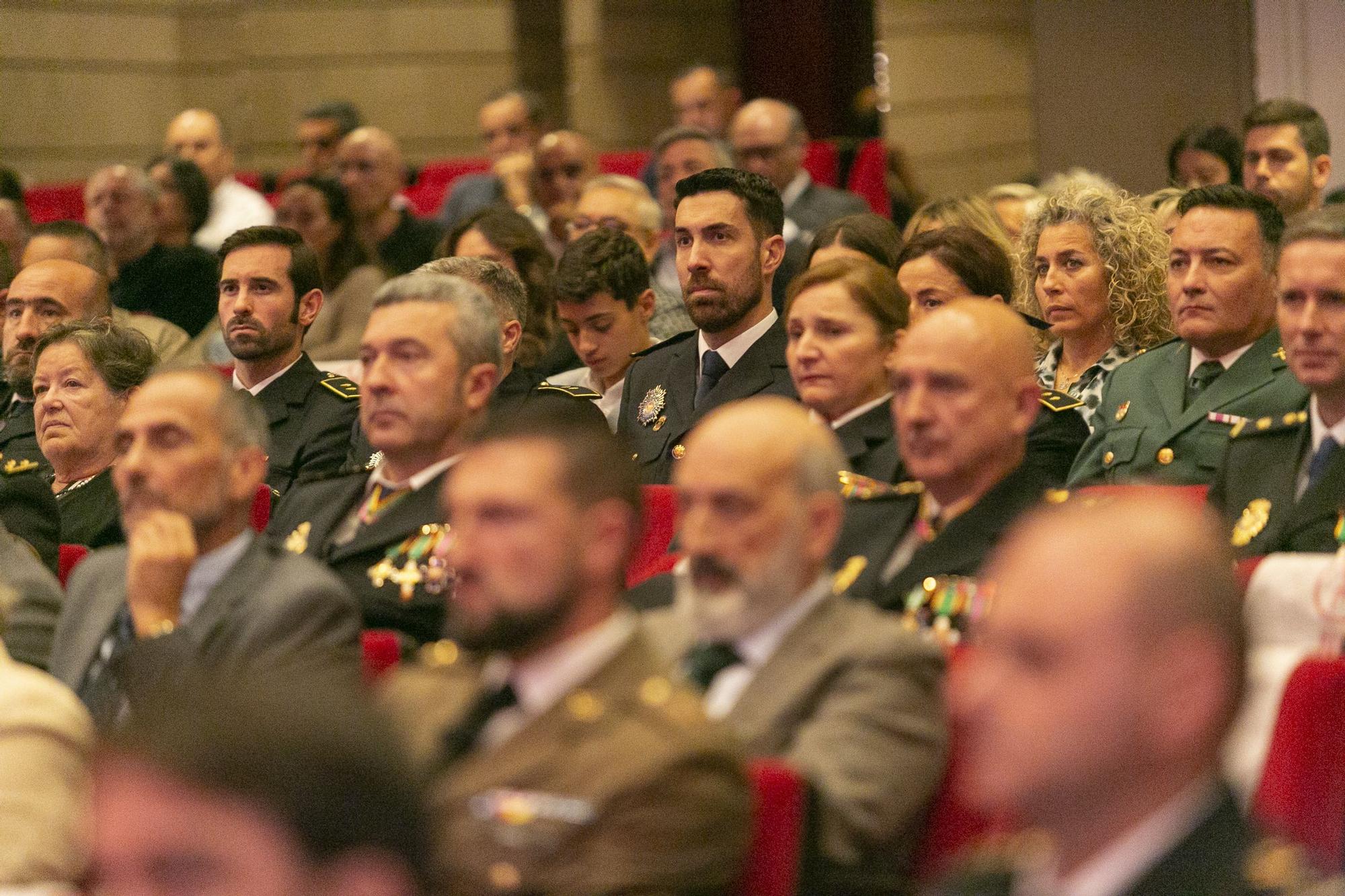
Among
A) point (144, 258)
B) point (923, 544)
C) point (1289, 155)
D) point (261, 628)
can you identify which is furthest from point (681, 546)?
point (144, 258)

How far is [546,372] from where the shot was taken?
4.61 meters

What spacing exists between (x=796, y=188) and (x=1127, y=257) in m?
2.19

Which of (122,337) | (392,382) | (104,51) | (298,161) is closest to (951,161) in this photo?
(298,161)

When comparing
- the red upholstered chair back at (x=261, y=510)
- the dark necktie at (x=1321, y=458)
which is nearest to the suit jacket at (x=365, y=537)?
the red upholstered chair back at (x=261, y=510)

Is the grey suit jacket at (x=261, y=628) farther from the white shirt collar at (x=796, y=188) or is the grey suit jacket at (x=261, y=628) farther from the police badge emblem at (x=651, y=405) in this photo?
the white shirt collar at (x=796, y=188)

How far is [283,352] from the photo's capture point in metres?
4.04

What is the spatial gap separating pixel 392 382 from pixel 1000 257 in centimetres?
129

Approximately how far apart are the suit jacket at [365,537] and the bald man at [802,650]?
2.24 ft

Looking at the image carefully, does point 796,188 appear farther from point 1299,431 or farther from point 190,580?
point 190,580

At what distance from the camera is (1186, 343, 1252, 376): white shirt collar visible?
11.0 ft

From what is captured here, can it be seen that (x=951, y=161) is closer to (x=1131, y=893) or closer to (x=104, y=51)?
(x=104, y=51)

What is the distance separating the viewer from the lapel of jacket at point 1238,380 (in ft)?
10.7

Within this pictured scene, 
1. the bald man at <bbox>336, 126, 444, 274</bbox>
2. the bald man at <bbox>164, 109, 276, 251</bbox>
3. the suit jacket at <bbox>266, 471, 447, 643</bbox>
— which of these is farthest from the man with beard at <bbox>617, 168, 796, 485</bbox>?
the bald man at <bbox>164, 109, 276, 251</bbox>

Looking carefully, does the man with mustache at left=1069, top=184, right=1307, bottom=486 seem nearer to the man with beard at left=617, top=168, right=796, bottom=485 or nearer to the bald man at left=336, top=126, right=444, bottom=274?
the man with beard at left=617, top=168, right=796, bottom=485
